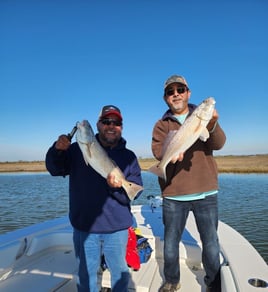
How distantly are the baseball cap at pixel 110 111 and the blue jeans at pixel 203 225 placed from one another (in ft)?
4.15

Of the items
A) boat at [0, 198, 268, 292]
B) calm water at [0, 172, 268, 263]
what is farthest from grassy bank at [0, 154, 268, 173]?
boat at [0, 198, 268, 292]

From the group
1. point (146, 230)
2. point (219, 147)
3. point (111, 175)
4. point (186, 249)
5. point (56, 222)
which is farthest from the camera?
point (56, 222)

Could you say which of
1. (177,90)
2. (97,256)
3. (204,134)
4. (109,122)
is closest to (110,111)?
(109,122)

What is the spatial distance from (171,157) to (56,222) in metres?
3.98

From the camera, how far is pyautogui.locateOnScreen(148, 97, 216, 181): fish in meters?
2.98

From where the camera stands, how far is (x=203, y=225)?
334 cm

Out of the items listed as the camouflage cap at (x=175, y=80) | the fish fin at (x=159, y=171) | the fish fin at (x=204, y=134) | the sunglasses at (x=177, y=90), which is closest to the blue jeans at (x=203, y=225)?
the fish fin at (x=159, y=171)

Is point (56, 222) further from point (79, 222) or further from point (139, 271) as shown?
point (79, 222)

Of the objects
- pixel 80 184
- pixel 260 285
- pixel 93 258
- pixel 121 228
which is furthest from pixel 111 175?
pixel 260 285

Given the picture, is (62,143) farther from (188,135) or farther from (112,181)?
(188,135)

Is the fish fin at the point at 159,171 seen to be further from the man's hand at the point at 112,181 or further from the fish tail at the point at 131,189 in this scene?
the man's hand at the point at 112,181

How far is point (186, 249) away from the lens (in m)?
4.49

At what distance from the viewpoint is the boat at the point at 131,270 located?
3.25 metres

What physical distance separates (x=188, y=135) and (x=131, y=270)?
94.6 inches
